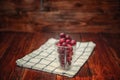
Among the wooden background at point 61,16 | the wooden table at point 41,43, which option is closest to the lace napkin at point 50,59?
the wooden table at point 41,43

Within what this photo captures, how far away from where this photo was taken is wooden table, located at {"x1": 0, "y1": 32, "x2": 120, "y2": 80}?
1.17 m

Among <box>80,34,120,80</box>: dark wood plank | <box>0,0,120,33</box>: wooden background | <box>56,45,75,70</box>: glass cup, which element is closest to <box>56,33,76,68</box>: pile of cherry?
<box>56,45,75,70</box>: glass cup

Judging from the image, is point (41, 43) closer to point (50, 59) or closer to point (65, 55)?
point (50, 59)

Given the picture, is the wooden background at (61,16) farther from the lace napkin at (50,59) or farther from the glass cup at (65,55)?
the glass cup at (65,55)

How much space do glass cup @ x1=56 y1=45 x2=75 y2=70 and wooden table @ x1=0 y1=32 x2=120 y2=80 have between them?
0.08 meters

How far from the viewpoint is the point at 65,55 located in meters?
1.18

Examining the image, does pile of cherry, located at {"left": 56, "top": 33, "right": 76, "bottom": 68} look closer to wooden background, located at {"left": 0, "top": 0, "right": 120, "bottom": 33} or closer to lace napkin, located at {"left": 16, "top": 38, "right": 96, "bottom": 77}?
lace napkin, located at {"left": 16, "top": 38, "right": 96, "bottom": 77}

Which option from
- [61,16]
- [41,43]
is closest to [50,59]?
[41,43]

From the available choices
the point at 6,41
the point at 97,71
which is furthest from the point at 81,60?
the point at 6,41

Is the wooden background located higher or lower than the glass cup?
lower

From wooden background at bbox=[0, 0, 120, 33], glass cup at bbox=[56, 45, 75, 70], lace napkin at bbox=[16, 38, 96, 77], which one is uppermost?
glass cup at bbox=[56, 45, 75, 70]

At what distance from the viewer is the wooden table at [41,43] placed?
117 cm

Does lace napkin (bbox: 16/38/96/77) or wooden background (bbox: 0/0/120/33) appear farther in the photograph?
wooden background (bbox: 0/0/120/33)

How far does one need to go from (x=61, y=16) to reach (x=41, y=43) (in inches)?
23.9
